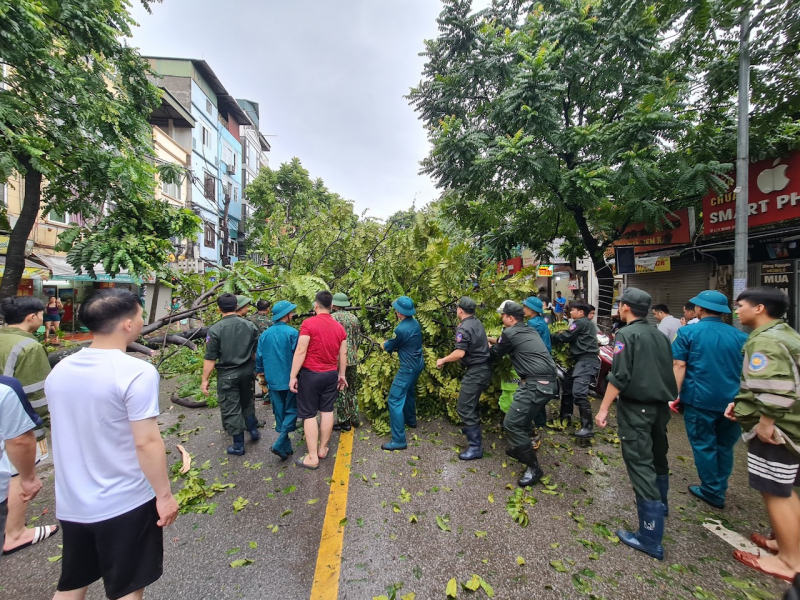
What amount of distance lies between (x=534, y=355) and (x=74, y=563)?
3.65 metres

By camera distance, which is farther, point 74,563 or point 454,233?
point 454,233

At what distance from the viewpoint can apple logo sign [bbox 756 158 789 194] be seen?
7.39 metres

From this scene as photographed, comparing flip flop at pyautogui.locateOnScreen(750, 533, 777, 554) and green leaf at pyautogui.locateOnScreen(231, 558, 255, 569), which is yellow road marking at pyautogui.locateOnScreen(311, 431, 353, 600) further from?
flip flop at pyautogui.locateOnScreen(750, 533, 777, 554)

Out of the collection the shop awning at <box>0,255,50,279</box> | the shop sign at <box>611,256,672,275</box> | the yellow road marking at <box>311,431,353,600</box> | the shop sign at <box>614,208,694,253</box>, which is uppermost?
the shop sign at <box>614,208,694,253</box>

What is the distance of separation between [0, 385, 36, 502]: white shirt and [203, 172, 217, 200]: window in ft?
95.8

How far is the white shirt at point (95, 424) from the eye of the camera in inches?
67.2

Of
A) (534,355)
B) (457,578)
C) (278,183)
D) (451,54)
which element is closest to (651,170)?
(534,355)

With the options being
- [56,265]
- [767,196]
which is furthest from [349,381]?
[56,265]

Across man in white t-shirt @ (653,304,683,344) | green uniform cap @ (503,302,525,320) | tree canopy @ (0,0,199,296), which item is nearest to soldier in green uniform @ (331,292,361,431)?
green uniform cap @ (503,302,525,320)

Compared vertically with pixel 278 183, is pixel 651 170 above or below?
below

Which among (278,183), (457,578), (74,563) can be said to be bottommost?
(457,578)

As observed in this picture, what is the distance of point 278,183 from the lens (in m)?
29.6

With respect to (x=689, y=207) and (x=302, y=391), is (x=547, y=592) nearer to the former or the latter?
(x=302, y=391)

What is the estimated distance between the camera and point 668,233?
409 inches
